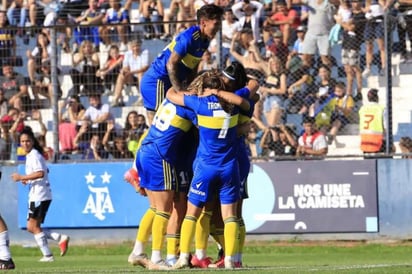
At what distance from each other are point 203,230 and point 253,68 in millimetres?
8736

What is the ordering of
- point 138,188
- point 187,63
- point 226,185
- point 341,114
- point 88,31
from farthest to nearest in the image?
point 88,31, point 341,114, point 138,188, point 187,63, point 226,185

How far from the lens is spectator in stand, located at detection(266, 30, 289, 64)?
23.0m

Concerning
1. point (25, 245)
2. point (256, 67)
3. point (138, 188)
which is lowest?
point (25, 245)

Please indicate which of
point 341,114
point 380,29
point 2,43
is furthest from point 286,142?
point 2,43

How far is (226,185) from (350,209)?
8.83m

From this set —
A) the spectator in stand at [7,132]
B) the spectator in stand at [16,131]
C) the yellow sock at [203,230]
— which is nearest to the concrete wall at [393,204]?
the spectator in stand at [16,131]

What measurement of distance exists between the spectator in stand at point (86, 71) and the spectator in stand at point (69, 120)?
0.24 metres

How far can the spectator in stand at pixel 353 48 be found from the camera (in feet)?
73.4

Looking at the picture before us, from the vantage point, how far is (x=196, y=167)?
47.1 feet

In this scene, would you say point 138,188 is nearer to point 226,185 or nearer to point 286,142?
point 226,185

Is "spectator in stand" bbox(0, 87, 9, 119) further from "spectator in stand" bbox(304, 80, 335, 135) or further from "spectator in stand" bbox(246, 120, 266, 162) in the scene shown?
"spectator in stand" bbox(304, 80, 335, 135)

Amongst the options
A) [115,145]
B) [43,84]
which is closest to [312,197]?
[115,145]

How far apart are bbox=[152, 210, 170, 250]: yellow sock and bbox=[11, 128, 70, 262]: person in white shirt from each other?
5.37m

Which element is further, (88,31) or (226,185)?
(88,31)
